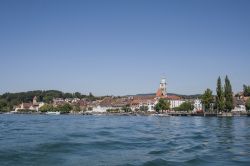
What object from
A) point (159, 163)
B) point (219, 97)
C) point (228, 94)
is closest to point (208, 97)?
point (219, 97)

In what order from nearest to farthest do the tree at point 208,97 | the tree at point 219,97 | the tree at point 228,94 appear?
the tree at point 219,97, the tree at point 228,94, the tree at point 208,97

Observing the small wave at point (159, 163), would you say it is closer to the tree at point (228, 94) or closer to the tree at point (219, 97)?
the tree at point (219, 97)

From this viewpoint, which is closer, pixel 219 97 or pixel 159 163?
pixel 159 163

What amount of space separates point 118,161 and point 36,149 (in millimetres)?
7158

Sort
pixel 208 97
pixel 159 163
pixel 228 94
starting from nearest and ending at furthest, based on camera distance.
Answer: pixel 159 163, pixel 228 94, pixel 208 97

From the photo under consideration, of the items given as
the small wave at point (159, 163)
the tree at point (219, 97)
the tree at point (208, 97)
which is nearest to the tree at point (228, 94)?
the tree at point (219, 97)

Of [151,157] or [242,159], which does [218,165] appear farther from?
[151,157]

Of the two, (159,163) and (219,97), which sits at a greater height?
(219,97)

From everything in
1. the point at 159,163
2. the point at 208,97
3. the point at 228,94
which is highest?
the point at 228,94

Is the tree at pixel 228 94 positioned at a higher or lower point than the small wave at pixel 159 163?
higher

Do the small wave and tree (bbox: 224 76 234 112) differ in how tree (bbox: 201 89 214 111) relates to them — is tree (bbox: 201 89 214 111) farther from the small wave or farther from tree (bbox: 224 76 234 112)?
the small wave

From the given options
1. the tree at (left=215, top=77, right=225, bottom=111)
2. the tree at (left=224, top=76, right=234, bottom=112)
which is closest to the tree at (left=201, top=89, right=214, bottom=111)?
the tree at (left=215, top=77, right=225, bottom=111)

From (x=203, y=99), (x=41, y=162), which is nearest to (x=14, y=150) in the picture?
(x=41, y=162)

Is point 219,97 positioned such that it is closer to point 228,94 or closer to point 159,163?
point 228,94
